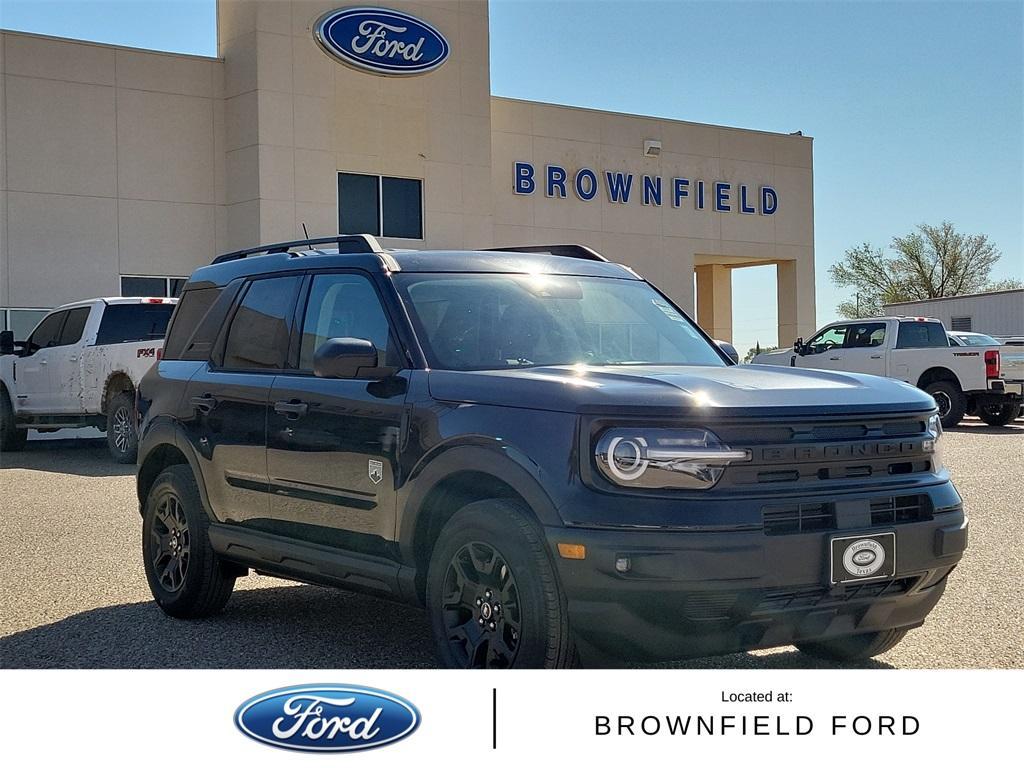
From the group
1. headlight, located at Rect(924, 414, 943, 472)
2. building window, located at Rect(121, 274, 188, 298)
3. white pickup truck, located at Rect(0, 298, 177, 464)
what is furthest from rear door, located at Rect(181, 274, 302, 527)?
building window, located at Rect(121, 274, 188, 298)

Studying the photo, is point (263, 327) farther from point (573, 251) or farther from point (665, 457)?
point (665, 457)

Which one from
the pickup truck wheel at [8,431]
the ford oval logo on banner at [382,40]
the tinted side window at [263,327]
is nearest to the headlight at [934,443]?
the tinted side window at [263,327]

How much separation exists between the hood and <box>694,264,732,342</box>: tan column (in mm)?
31537

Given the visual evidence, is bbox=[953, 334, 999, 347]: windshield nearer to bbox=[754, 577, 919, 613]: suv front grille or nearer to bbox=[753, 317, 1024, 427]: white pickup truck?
bbox=[753, 317, 1024, 427]: white pickup truck

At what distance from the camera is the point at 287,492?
5.91m

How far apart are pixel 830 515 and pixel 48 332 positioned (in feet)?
48.3

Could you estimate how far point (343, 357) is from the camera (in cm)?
528

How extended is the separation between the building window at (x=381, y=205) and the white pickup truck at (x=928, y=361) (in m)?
7.92

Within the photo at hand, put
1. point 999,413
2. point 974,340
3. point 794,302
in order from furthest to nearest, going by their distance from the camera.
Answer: point 794,302, point 974,340, point 999,413

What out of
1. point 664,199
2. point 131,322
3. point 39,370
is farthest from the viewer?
point 664,199

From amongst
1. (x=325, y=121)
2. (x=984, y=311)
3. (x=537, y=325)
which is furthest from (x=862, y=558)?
(x=984, y=311)

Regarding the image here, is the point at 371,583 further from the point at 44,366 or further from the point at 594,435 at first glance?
the point at 44,366
